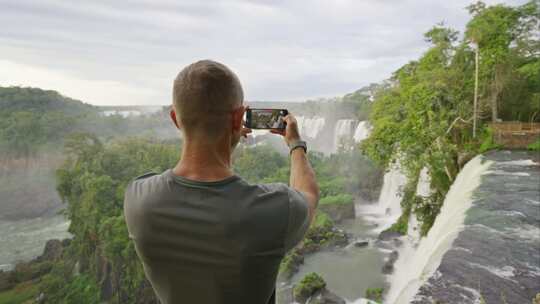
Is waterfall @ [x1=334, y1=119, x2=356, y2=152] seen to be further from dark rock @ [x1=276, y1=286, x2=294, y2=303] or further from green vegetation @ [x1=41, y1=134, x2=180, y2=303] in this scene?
dark rock @ [x1=276, y1=286, x2=294, y2=303]

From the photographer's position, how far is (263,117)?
1278 millimetres

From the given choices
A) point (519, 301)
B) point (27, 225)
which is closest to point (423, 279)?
point (519, 301)

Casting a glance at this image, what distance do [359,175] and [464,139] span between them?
1462 cm

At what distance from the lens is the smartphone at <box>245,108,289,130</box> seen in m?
1.26

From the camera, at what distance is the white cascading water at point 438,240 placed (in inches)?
145

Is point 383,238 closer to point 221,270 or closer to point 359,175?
point 359,175

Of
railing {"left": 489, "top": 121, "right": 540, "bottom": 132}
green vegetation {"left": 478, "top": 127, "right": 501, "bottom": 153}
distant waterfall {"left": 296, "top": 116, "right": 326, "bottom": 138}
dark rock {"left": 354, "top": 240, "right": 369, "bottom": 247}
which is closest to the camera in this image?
green vegetation {"left": 478, "top": 127, "right": 501, "bottom": 153}

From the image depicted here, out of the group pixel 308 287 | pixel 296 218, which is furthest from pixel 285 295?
pixel 296 218

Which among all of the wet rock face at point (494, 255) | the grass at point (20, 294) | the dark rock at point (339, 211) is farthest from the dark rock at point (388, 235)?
the grass at point (20, 294)

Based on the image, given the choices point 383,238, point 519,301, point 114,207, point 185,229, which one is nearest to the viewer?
point 185,229

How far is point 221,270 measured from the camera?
2.64 feet

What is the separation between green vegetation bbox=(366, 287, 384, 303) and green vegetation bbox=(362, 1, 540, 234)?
93.7 inches

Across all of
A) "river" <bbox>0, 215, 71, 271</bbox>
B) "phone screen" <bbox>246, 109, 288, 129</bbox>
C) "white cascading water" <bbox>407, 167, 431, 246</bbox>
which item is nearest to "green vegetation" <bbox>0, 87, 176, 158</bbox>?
"river" <bbox>0, 215, 71, 271</bbox>

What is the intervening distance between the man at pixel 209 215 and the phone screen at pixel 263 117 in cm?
37
